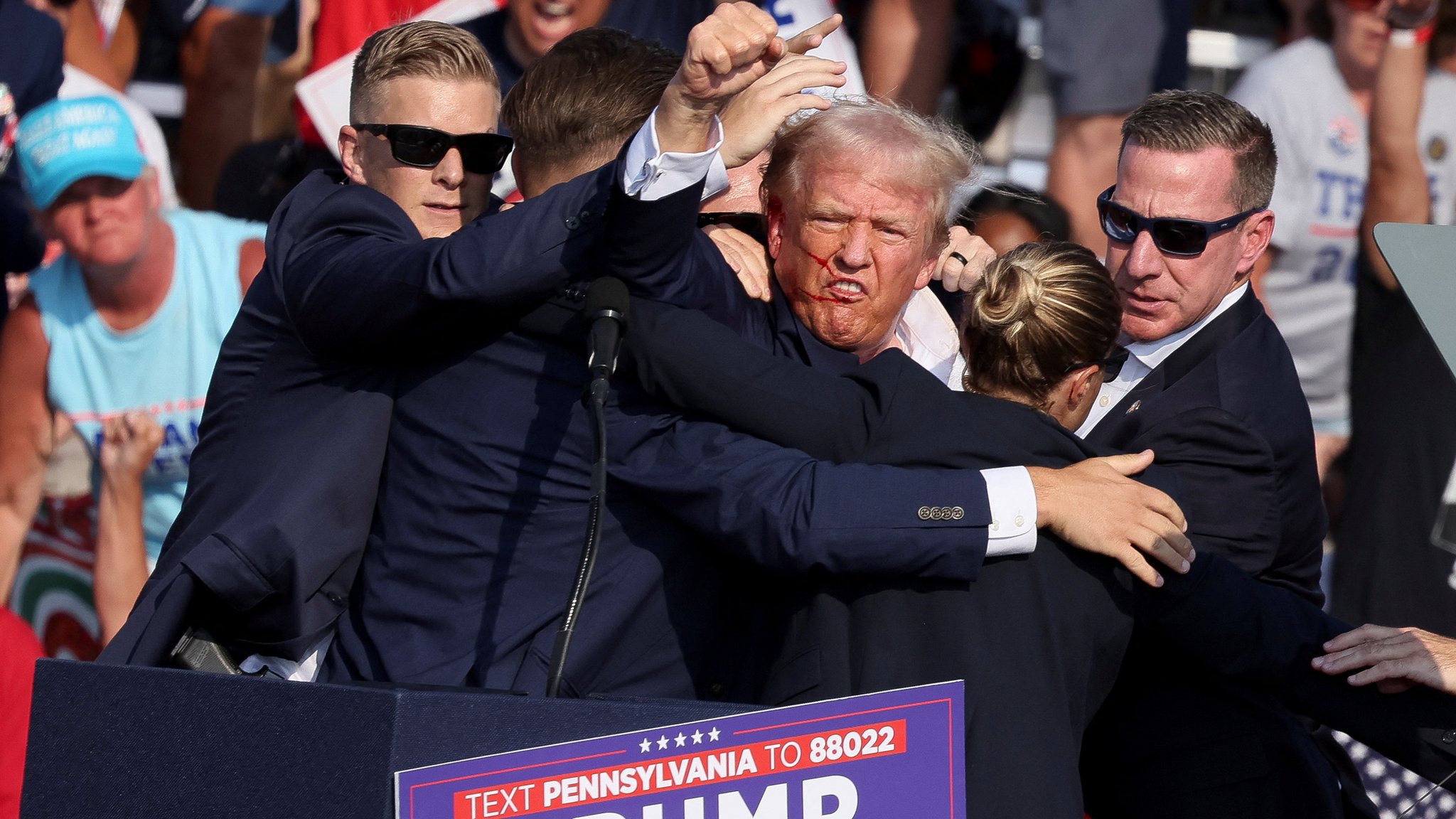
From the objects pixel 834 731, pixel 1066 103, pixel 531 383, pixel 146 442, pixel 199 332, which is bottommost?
pixel 834 731

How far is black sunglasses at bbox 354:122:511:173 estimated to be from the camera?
288cm

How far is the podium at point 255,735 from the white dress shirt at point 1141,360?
152cm

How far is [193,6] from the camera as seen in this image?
494 centimetres

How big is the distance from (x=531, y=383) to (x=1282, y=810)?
1.28 meters

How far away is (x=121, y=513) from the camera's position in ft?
15.6

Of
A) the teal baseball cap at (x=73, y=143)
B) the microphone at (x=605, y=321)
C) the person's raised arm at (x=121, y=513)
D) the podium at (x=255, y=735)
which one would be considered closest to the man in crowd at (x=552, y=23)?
the teal baseball cap at (x=73, y=143)

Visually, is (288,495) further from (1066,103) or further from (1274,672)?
(1066,103)

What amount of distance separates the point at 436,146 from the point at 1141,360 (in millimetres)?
1405

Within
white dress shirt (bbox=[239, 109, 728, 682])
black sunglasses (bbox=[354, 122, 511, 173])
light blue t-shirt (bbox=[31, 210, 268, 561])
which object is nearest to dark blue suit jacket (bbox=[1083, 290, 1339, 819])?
white dress shirt (bbox=[239, 109, 728, 682])

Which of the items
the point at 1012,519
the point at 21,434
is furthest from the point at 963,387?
the point at 21,434

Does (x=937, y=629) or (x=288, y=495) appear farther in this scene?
(x=288, y=495)

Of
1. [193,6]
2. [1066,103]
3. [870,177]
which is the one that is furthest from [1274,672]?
[193,6]

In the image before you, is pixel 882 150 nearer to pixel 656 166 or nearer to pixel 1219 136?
pixel 656 166

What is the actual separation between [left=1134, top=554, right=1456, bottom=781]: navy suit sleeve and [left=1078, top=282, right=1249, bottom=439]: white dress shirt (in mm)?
730
